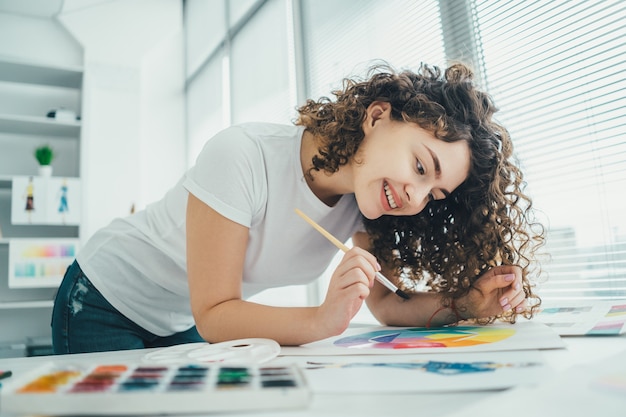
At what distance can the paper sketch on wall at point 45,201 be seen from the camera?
2760mm

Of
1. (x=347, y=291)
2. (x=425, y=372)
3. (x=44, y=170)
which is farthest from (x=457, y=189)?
(x=44, y=170)

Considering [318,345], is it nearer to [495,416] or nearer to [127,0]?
[495,416]

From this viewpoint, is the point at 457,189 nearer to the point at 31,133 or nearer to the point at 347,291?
the point at 347,291

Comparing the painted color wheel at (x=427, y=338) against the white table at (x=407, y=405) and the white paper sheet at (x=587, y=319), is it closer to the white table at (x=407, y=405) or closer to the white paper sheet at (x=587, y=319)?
the white paper sheet at (x=587, y=319)

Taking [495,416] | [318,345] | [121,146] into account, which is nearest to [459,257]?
[318,345]

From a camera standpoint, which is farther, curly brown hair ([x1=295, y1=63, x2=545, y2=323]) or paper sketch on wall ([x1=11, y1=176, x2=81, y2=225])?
paper sketch on wall ([x1=11, y1=176, x2=81, y2=225])

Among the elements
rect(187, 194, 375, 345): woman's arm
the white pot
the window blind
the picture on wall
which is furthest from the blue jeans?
the white pot

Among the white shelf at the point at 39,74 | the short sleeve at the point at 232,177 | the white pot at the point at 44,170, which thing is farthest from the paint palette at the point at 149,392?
the white shelf at the point at 39,74

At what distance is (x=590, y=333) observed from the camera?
680 mm

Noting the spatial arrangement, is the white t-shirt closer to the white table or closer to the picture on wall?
the white table

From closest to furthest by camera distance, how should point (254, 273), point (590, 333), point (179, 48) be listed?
point (590, 333)
point (254, 273)
point (179, 48)

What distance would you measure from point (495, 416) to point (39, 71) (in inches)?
137

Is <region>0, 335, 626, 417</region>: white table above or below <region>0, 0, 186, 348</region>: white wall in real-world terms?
below

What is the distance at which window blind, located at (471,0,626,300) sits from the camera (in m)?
1.10
